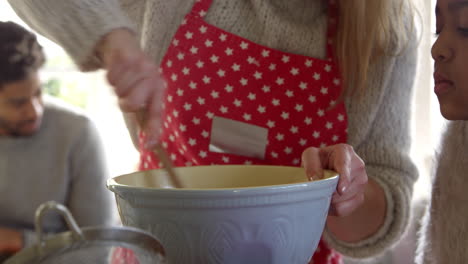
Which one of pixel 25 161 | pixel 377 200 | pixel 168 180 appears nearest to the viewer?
pixel 168 180

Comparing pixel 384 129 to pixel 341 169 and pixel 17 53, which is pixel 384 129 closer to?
pixel 341 169

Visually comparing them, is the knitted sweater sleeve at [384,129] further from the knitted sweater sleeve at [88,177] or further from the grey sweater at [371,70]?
the knitted sweater sleeve at [88,177]

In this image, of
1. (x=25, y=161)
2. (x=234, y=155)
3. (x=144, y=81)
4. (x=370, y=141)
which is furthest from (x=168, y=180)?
(x=25, y=161)

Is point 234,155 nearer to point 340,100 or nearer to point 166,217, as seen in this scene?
point 340,100

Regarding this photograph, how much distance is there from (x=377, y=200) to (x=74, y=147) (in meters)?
0.44

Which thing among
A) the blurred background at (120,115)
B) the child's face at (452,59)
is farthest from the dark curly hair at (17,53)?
the child's face at (452,59)

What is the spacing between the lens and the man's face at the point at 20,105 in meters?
0.70

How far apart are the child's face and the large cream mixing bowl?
0.50ft

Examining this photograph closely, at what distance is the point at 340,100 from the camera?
629 mm

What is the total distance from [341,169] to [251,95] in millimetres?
238

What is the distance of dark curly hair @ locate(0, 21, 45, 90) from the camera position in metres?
0.66

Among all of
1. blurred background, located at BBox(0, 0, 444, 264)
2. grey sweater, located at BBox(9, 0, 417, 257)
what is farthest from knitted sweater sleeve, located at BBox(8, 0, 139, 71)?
blurred background, located at BBox(0, 0, 444, 264)

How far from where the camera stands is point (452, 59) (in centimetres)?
43

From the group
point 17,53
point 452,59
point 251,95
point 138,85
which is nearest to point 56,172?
point 17,53
